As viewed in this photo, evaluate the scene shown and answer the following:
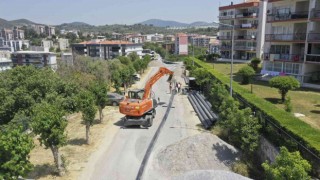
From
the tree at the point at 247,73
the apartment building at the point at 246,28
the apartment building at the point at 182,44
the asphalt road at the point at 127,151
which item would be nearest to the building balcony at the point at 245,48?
the apartment building at the point at 246,28

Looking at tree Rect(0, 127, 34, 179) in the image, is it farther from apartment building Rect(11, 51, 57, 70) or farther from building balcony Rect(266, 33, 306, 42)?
apartment building Rect(11, 51, 57, 70)

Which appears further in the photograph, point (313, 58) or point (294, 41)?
point (294, 41)

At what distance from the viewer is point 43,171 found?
1700 cm

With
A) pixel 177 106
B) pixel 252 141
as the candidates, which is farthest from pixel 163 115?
pixel 252 141

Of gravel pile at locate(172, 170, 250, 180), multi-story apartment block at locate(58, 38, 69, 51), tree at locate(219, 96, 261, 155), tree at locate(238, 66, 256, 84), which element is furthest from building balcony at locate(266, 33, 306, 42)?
multi-story apartment block at locate(58, 38, 69, 51)

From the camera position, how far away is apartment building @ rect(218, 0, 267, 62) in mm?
61353

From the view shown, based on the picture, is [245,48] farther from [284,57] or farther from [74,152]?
[74,152]

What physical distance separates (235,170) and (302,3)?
92.4 feet

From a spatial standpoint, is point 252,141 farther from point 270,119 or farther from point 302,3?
point 302,3

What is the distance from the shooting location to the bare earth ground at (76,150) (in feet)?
55.5

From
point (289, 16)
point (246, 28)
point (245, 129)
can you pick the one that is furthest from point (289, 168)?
point (246, 28)

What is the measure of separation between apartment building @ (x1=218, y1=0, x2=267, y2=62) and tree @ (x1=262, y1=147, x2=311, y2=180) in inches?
2004

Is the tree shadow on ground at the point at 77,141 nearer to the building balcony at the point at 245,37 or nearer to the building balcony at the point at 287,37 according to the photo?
the building balcony at the point at 287,37

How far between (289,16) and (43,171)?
107 ft
